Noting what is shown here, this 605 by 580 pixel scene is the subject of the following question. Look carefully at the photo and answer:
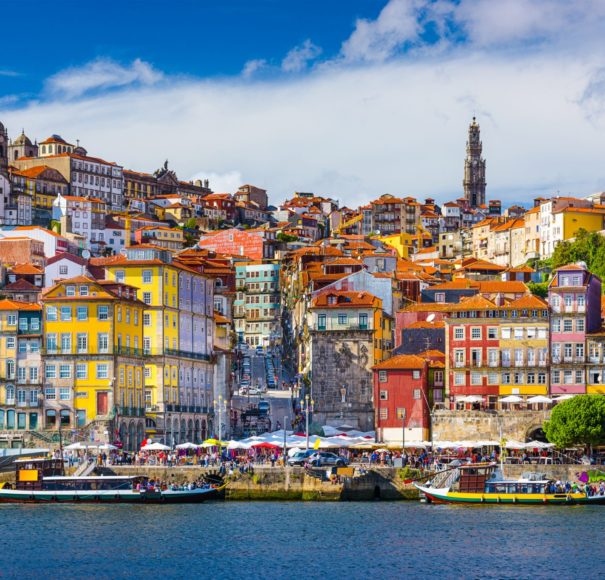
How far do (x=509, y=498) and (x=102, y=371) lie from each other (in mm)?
29282

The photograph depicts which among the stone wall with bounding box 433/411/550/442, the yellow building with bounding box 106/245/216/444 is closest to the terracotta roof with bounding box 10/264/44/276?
the yellow building with bounding box 106/245/216/444

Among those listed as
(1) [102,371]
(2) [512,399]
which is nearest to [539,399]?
(2) [512,399]

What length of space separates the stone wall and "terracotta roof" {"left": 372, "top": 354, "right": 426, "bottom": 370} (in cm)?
399

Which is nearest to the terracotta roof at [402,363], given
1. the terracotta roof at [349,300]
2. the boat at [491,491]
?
the terracotta roof at [349,300]

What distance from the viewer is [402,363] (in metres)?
102

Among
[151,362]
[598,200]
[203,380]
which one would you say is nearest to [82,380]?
[151,362]

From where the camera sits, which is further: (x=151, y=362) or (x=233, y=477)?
(x=151, y=362)

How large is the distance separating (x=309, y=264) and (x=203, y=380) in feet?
107

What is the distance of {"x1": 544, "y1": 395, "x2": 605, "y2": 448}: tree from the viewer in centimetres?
8856

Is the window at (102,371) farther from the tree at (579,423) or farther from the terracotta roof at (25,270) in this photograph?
the tree at (579,423)

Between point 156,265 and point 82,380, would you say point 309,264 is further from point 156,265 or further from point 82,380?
point 82,380

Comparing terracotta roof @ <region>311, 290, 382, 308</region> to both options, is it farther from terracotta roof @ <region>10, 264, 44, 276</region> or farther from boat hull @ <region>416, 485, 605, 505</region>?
boat hull @ <region>416, 485, 605, 505</region>

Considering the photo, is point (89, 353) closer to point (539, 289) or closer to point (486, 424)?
point (486, 424)

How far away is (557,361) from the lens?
101 m
